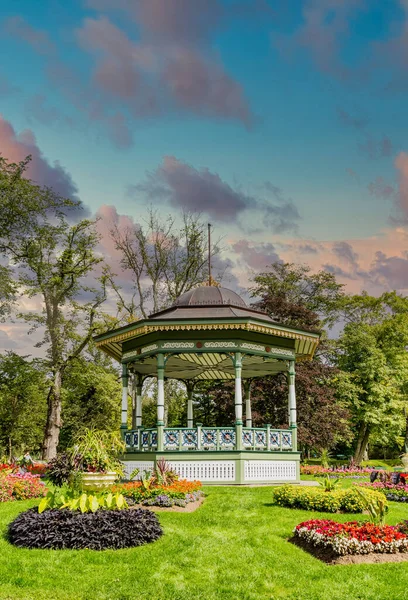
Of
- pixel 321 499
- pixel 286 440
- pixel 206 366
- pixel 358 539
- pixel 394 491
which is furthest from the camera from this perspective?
pixel 206 366

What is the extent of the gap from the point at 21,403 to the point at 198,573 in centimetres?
3708

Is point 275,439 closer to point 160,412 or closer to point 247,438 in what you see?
point 247,438

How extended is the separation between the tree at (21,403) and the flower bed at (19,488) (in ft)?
65.5

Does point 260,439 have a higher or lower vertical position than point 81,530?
higher

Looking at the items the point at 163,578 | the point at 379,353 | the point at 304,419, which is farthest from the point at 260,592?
the point at 379,353

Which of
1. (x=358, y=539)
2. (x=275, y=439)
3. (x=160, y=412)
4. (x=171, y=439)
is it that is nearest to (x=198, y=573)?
(x=358, y=539)

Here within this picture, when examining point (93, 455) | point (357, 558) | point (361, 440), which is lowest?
point (357, 558)

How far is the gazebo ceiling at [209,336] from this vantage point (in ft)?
60.4

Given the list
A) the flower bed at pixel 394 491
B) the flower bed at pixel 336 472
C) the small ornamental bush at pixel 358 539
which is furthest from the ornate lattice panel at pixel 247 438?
the small ornamental bush at pixel 358 539

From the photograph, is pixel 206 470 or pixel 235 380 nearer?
pixel 206 470

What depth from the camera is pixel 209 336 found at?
18.9 meters

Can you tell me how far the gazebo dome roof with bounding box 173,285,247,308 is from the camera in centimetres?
2091

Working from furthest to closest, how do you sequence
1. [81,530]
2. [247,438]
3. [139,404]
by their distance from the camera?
1. [139,404]
2. [247,438]
3. [81,530]

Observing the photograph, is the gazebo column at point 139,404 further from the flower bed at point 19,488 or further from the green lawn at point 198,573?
the green lawn at point 198,573
